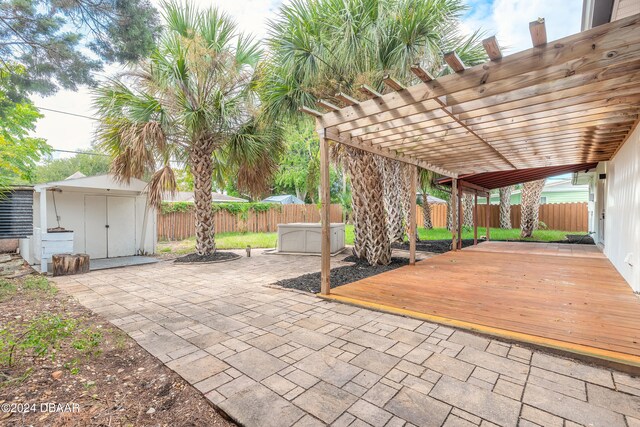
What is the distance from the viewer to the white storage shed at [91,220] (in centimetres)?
655

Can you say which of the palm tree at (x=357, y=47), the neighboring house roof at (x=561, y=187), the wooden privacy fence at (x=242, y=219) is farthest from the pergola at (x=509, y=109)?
the neighboring house roof at (x=561, y=187)

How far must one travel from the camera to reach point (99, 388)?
2.13 metres

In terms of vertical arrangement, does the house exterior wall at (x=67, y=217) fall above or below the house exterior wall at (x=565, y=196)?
below

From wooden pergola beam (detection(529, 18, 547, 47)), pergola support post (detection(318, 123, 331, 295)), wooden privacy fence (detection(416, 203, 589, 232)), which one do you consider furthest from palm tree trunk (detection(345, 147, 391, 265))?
wooden privacy fence (detection(416, 203, 589, 232))

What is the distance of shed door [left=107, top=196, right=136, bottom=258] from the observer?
8422 mm

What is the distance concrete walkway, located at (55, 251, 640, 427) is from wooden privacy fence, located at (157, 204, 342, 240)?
396 inches

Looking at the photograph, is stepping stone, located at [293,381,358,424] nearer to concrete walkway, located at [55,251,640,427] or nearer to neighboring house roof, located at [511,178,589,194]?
concrete walkway, located at [55,251,640,427]

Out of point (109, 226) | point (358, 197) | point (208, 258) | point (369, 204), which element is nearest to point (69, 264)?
point (109, 226)

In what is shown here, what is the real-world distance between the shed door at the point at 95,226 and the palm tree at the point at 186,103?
1.98 metres

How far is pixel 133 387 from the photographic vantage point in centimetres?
215

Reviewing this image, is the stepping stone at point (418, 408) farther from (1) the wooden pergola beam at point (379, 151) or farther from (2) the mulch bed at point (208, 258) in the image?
(2) the mulch bed at point (208, 258)

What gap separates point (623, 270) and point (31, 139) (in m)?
18.7

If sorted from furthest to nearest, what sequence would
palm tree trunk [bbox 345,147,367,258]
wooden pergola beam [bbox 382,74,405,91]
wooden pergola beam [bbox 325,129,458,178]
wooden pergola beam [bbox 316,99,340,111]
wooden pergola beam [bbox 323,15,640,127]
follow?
1. palm tree trunk [bbox 345,147,367,258]
2. wooden pergola beam [bbox 325,129,458,178]
3. wooden pergola beam [bbox 316,99,340,111]
4. wooden pergola beam [bbox 382,74,405,91]
5. wooden pergola beam [bbox 323,15,640,127]

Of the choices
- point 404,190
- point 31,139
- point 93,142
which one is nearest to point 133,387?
point 93,142
